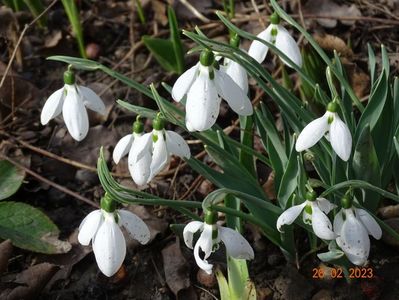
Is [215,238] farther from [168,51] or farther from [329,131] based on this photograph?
[168,51]

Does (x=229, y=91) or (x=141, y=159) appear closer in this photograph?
(x=229, y=91)

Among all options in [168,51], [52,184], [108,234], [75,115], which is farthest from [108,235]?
[168,51]

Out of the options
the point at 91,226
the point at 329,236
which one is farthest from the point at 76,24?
the point at 329,236

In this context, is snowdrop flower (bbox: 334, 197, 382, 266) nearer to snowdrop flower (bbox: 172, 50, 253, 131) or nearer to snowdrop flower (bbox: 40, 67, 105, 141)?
snowdrop flower (bbox: 172, 50, 253, 131)

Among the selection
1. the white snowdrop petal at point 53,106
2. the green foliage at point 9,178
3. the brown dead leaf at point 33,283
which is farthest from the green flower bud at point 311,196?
the green foliage at point 9,178

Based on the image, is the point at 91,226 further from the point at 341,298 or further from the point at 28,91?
the point at 28,91

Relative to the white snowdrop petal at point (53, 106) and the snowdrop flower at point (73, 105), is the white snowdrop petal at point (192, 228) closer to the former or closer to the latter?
the snowdrop flower at point (73, 105)
